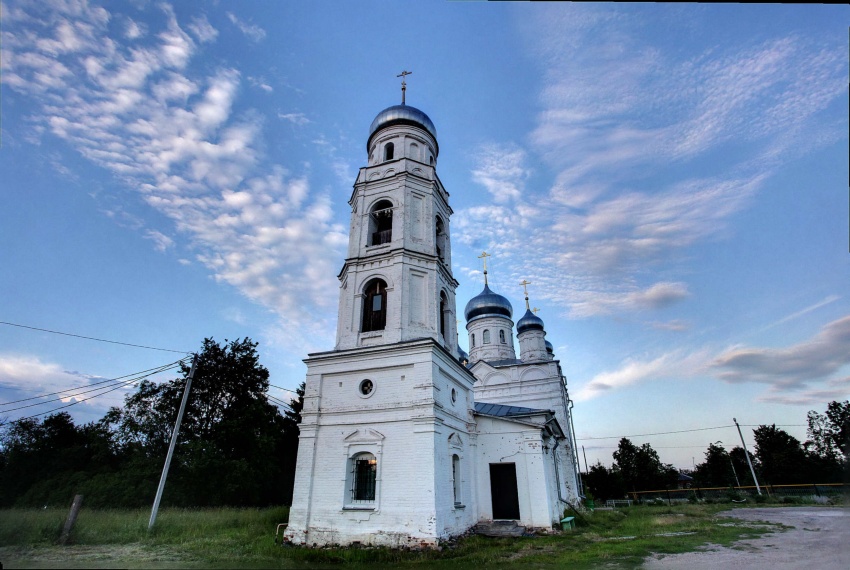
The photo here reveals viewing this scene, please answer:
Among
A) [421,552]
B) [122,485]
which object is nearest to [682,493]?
[421,552]

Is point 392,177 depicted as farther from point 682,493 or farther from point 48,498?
point 682,493

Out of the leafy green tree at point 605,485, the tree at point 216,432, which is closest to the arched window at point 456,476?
the tree at point 216,432

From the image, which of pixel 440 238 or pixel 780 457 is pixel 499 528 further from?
pixel 780 457

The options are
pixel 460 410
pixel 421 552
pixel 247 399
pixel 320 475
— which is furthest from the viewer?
pixel 247 399

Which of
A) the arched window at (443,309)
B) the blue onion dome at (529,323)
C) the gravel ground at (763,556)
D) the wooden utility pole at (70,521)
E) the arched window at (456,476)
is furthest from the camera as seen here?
the blue onion dome at (529,323)

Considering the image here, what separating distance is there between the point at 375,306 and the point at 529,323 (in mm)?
23793

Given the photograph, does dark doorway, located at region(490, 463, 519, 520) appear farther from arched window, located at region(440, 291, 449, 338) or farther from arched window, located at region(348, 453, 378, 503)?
arched window, located at region(440, 291, 449, 338)

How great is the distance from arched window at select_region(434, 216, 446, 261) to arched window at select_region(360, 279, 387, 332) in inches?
139

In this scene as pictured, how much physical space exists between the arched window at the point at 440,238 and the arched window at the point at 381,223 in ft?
7.03

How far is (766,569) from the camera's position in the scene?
8531 millimetres

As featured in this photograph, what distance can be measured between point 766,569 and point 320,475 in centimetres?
1107

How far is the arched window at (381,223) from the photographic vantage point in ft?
56.0

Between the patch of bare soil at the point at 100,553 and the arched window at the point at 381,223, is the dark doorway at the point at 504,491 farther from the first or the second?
the patch of bare soil at the point at 100,553

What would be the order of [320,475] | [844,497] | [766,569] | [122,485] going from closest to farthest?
[844,497], [766,569], [320,475], [122,485]
